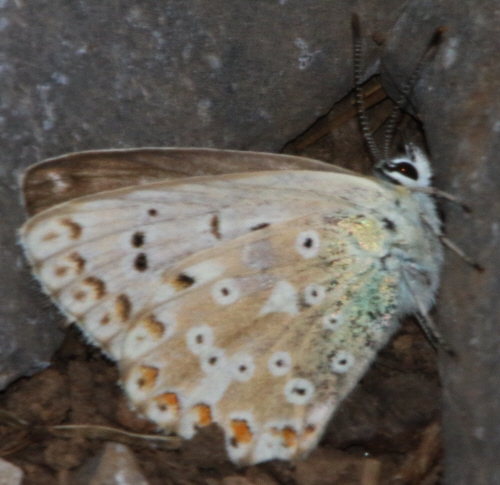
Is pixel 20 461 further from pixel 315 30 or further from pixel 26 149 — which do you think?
pixel 315 30

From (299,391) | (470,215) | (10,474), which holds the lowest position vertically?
(10,474)

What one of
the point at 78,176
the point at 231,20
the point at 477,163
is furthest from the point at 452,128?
the point at 78,176

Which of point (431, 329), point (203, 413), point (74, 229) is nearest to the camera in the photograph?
point (74, 229)

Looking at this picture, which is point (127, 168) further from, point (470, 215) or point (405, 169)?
point (470, 215)

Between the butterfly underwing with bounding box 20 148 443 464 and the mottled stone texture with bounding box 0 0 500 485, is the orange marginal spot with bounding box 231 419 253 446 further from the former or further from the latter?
the mottled stone texture with bounding box 0 0 500 485

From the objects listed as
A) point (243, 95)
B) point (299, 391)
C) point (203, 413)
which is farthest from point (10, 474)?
point (243, 95)
